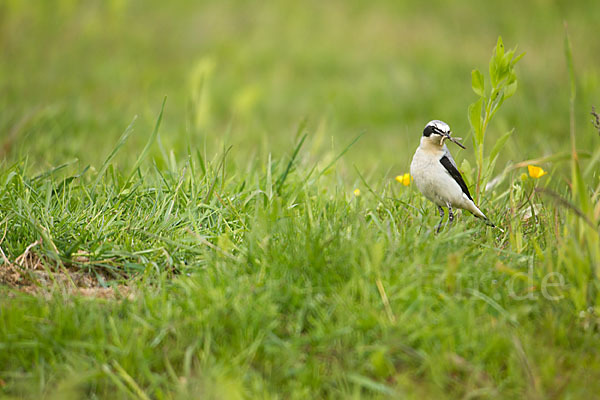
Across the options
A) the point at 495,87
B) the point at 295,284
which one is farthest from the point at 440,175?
the point at 295,284

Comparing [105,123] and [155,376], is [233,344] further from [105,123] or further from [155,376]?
[105,123]

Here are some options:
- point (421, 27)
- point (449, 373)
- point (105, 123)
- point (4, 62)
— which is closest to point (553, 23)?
point (421, 27)

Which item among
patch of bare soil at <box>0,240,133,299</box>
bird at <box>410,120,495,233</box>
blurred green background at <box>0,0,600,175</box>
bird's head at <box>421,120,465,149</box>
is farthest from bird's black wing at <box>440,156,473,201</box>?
blurred green background at <box>0,0,600,175</box>

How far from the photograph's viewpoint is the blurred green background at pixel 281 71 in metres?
6.75

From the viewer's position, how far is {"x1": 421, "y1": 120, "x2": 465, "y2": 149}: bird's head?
334cm

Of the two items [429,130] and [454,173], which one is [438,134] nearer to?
[429,130]

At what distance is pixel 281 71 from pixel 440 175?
681cm

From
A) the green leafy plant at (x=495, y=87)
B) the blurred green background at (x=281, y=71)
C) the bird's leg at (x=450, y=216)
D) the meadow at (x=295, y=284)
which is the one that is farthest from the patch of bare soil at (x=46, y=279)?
the blurred green background at (x=281, y=71)

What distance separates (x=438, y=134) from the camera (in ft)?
11.0

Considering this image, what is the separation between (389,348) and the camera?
95.4 inches

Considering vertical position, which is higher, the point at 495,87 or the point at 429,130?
the point at 495,87

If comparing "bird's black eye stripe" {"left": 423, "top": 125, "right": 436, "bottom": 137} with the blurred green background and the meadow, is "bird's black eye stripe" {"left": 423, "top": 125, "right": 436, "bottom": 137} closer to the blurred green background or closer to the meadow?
the meadow

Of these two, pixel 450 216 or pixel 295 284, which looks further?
pixel 450 216

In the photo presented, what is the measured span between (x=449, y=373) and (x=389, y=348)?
9.7 inches
